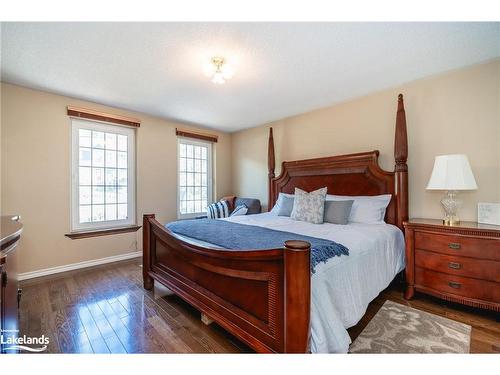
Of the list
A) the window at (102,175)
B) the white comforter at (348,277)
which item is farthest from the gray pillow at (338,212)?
the window at (102,175)

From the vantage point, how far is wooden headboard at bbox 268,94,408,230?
99.0 inches

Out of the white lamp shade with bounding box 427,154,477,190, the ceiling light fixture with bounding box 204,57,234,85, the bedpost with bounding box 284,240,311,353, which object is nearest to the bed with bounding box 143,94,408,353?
the bedpost with bounding box 284,240,311,353

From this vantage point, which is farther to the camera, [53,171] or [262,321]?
[53,171]

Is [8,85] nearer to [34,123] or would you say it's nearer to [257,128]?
[34,123]

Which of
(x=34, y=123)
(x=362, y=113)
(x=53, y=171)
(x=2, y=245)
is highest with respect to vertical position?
(x=362, y=113)

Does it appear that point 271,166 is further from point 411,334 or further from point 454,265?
point 411,334

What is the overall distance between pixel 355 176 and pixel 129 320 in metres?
2.87

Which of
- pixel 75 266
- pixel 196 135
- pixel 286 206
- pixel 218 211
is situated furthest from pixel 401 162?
pixel 75 266

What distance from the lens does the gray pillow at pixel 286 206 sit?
10.4 feet

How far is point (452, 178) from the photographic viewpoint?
6.65 feet

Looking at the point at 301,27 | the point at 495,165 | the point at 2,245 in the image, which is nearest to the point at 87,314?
the point at 2,245

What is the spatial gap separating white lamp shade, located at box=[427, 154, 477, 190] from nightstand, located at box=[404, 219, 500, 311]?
1.14ft

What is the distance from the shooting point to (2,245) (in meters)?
1.02
